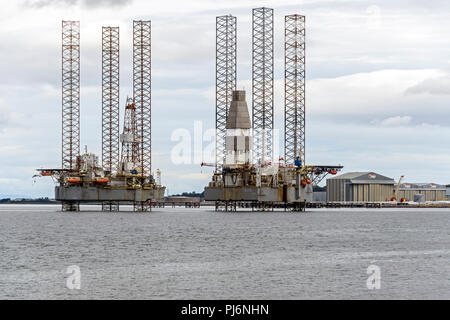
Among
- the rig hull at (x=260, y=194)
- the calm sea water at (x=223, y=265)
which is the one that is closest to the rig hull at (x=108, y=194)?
the rig hull at (x=260, y=194)

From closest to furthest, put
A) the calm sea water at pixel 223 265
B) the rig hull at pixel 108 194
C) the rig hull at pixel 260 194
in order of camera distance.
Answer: the calm sea water at pixel 223 265 → the rig hull at pixel 260 194 → the rig hull at pixel 108 194

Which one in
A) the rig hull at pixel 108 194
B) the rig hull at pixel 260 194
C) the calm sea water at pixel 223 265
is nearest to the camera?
the calm sea water at pixel 223 265

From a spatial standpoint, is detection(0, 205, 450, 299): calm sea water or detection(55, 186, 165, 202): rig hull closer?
detection(0, 205, 450, 299): calm sea water

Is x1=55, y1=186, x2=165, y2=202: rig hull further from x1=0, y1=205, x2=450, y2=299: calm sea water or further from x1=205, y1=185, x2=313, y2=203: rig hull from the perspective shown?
x1=0, y1=205, x2=450, y2=299: calm sea water

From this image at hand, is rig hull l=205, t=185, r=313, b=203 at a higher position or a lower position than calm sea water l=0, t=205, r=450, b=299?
higher

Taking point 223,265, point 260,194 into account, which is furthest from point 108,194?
point 223,265

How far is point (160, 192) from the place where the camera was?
12719 centimetres

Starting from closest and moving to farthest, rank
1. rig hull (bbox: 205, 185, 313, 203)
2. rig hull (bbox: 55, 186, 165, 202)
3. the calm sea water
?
the calm sea water < rig hull (bbox: 205, 185, 313, 203) < rig hull (bbox: 55, 186, 165, 202)

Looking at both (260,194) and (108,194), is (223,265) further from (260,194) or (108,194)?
(108,194)

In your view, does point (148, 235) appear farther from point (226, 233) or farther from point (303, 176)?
point (303, 176)

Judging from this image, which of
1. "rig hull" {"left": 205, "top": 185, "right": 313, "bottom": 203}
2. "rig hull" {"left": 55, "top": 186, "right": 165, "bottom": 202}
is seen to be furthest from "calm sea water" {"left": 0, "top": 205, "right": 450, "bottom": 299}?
"rig hull" {"left": 55, "top": 186, "right": 165, "bottom": 202}

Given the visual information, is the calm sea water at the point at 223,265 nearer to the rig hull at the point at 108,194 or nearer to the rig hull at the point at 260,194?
the rig hull at the point at 260,194

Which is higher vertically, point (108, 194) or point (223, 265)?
point (108, 194)
